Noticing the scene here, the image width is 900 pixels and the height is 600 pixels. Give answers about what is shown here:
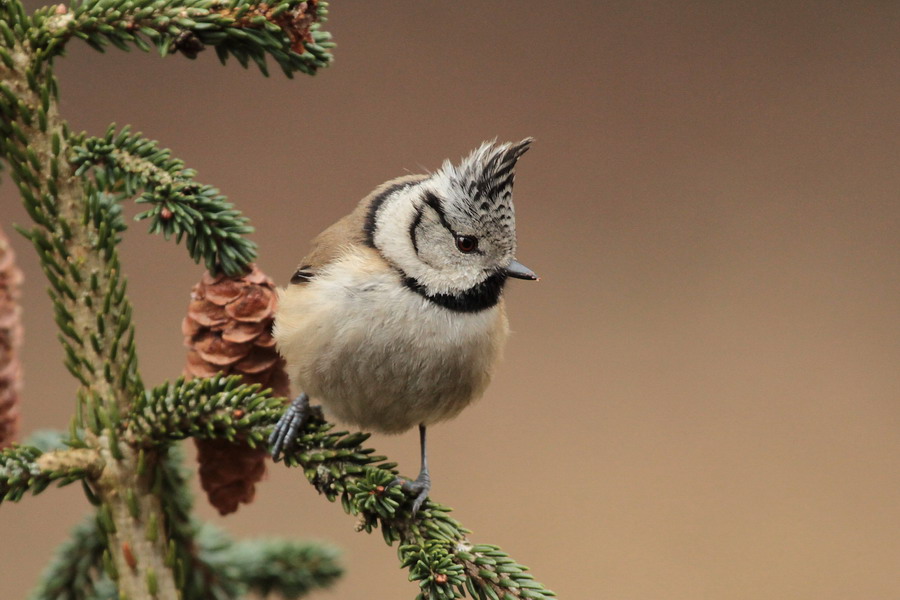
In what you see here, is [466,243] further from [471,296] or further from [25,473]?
[25,473]

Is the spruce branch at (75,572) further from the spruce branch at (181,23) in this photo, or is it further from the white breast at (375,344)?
the spruce branch at (181,23)

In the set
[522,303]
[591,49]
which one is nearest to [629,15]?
[591,49]

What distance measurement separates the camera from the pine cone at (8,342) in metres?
0.90

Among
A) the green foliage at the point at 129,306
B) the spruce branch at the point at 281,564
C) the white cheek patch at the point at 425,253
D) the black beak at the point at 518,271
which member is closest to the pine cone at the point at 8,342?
the green foliage at the point at 129,306

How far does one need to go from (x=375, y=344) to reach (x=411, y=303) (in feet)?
0.22

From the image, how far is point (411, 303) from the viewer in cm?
101

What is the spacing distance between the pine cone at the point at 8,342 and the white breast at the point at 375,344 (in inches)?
10.8

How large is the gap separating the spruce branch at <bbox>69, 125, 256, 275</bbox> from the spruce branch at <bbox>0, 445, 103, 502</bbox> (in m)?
0.22

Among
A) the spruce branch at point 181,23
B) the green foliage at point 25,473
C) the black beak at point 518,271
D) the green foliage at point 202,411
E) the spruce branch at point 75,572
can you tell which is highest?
the black beak at point 518,271

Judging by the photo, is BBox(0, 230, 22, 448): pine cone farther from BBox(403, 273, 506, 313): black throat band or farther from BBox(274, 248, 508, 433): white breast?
BBox(403, 273, 506, 313): black throat band

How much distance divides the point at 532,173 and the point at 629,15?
1.42ft

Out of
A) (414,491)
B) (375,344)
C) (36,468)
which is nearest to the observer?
(36,468)

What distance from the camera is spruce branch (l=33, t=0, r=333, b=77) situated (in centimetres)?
76

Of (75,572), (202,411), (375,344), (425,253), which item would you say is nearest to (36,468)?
(202,411)
